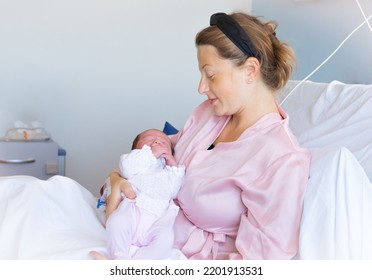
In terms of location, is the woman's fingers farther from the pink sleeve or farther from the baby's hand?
the pink sleeve

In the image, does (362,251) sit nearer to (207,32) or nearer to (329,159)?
(329,159)

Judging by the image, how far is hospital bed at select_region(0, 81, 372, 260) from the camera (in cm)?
119

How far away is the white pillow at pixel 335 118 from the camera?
1.58 meters

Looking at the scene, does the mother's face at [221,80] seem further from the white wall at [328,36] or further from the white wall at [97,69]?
the white wall at [97,69]

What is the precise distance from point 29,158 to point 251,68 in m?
1.54

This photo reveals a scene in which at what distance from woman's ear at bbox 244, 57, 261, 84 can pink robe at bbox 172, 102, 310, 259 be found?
4.2 inches

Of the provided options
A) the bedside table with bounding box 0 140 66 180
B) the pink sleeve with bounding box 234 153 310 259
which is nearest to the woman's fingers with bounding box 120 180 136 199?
the pink sleeve with bounding box 234 153 310 259

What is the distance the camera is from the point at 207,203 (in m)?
1.37

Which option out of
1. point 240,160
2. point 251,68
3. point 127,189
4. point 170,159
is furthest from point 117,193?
point 251,68

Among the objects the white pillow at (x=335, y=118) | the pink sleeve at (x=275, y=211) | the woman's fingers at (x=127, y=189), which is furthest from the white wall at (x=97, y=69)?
the pink sleeve at (x=275, y=211)

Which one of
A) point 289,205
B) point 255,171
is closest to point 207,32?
point 255,171

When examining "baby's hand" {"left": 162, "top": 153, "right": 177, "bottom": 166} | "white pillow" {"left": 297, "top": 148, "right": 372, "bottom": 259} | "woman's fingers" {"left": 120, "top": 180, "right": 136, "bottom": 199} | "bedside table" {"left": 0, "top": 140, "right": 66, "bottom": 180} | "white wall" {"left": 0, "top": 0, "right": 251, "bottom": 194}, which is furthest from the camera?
"white wall" {"left": 0, "top": 0, "right": 251, "bottom": 194}

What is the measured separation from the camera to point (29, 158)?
2713mm

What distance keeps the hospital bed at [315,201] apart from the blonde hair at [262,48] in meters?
0.24
